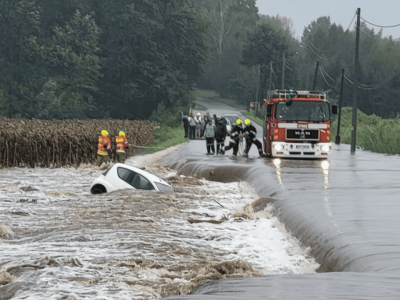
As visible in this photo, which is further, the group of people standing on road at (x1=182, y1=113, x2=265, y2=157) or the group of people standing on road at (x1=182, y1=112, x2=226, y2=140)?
the group of people standing on road at (x1=182, y1=112, x2=226, y2=140)

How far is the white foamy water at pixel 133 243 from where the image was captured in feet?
38.2

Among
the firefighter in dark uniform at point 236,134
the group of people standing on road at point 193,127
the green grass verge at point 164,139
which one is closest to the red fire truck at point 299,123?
the firefighter in dark uniform at point 236,134

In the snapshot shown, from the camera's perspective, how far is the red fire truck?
2977cm

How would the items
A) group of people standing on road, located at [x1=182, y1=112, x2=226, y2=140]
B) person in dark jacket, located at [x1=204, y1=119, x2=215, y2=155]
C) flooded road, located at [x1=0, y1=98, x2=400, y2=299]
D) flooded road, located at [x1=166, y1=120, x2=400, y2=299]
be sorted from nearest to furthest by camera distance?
flooded road, located at [x1=166, y1=120, x2=400, y2=299], flooded road, located at [x1=0, y1=98, x2=400, y2=299], person in dark jacket, located at [x1=204, y1=119, x2=215, y2=155], group of people standing on road, located at [x1=182, y1=112, x2=226, y2=140]

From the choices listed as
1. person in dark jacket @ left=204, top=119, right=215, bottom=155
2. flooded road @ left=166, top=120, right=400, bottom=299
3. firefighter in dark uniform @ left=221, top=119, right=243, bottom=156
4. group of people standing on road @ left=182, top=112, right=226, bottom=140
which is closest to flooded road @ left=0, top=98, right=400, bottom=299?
flooded road @ left=166, top=120, right=400, bottom=299

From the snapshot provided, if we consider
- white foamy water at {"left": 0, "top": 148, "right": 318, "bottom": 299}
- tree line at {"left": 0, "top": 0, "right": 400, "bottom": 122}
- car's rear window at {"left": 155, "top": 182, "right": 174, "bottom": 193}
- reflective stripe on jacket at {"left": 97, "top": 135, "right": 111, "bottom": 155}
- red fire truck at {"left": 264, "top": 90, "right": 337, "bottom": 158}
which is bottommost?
white foamy water at {"left": 0, "top": 148, "right": 318, "bottom": 299}

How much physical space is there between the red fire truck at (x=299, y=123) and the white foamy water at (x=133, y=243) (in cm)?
632

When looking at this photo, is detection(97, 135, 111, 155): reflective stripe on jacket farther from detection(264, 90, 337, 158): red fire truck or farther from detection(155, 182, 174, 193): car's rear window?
detection(155, 182, 174, 193): car's rear window

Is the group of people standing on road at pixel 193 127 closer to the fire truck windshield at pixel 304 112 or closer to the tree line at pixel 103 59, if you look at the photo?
the fire truck windshield at pixel 304 112

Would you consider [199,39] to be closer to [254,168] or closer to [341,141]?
[341,141]

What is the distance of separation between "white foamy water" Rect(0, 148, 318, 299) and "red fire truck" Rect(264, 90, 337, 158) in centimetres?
632

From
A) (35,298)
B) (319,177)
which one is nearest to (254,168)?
(319,177)

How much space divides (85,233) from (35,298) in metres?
5.16

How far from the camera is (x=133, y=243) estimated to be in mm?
14883
